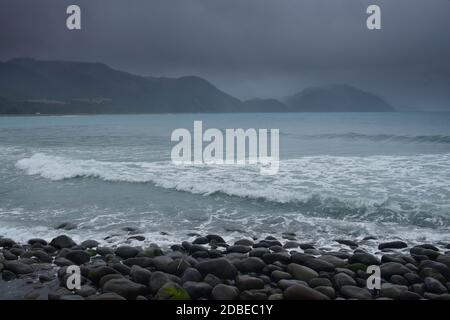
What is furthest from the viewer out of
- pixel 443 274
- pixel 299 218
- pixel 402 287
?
pixel 299 218

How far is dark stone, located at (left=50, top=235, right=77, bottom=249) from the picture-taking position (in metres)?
8.35

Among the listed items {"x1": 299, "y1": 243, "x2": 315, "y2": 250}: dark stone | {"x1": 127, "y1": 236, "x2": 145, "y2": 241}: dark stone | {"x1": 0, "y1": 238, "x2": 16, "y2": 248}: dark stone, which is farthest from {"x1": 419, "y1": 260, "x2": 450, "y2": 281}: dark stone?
{"x1": 0, "y1": 238, "x2": 16, "y2": 248}: dark stone

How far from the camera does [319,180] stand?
50.2 feet

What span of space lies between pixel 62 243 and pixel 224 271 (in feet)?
13.6

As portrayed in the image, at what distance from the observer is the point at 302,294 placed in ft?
18.5

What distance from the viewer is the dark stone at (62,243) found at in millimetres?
8352

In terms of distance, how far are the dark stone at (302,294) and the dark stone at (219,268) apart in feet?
4.14

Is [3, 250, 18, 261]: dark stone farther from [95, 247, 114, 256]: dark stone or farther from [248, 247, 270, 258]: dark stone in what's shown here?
[248, 247, 270, 258]: dark stone

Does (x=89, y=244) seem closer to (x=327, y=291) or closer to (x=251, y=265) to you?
(x=251, y=265)

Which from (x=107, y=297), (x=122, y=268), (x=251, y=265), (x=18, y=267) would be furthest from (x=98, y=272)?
(x=251, y=265)

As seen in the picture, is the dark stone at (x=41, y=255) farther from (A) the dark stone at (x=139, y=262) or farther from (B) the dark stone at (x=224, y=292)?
(B) the dark stone at (x=224, y=292)
